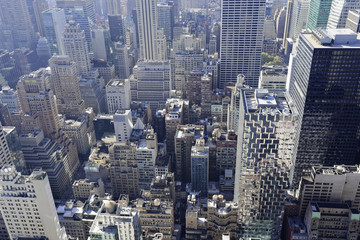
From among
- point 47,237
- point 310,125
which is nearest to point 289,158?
point 310,125

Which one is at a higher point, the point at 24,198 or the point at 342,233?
the point at 24,198

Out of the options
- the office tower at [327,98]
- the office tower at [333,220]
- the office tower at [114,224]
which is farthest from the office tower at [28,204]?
the office tower at [327,98]

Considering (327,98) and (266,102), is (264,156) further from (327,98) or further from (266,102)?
(327,98)

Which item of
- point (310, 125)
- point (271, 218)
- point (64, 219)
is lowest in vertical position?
point (64, 219)

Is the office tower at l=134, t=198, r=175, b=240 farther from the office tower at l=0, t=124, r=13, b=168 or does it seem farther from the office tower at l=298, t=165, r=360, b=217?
the office tower at l=0, t=124, r=13, b=168

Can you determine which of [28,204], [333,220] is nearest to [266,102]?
[333,220]

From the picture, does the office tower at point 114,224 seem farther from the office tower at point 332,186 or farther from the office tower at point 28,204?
the office tower at point 332,186

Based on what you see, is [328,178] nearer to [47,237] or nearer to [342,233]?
[342,233]
